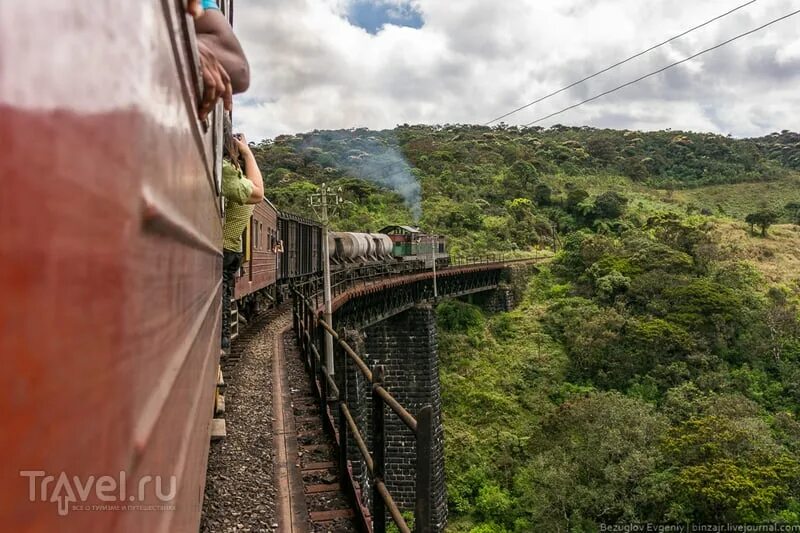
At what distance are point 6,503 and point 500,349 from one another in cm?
2960

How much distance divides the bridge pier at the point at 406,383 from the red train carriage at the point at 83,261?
15035mm

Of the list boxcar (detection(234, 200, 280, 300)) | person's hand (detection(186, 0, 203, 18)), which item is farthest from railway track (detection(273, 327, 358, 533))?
person's hand (detection(186, 0, 203, 18))

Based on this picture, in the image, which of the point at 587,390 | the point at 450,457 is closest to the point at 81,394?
the point at 450,457

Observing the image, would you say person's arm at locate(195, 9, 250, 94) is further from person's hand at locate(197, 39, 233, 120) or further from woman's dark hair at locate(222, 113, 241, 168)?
woman's dark hair at locate(222, 113, 241, 168)

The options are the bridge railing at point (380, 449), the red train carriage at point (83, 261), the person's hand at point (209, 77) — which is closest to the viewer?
the red train carriage at point (83, 261)

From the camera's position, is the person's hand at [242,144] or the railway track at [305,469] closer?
the person's hand at [242,144]

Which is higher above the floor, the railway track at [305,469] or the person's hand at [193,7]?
the person's hand at [193,7]

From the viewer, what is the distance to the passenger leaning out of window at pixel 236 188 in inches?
129

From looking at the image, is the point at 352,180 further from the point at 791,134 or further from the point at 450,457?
the point at 791,134

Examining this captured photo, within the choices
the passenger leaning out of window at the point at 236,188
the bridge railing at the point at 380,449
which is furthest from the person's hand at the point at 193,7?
the passenger leaning out of window at the point at 236,188

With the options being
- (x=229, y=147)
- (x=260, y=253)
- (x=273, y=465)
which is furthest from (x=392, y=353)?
(x=229, y=147)

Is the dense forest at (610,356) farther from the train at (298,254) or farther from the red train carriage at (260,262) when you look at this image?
the red train carriage at (260,262)

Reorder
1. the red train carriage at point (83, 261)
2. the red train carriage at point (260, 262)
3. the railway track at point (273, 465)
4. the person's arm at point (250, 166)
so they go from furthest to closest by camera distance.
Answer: the red train carriage at point (260, 262), the railway track at point (273, 465), the person's arm at point (250, 166), the red train carriage at point (83, 261)

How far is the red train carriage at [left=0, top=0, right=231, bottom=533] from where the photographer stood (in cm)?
34
